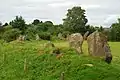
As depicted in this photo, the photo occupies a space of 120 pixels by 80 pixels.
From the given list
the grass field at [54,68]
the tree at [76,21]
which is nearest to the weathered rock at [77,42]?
the grass field at [54,68]

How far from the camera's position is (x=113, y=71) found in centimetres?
1948

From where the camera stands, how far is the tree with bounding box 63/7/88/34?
72.3 meters

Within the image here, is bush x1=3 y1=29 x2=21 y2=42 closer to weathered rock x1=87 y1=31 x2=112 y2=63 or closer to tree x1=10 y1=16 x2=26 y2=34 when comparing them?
tree x1=10 y1=16 x2=26 y2=34

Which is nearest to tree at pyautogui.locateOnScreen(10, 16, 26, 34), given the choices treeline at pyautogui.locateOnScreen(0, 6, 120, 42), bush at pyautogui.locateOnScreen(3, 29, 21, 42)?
treeline at pyautogui.locateOnScreen(0, 6, 120, 42)

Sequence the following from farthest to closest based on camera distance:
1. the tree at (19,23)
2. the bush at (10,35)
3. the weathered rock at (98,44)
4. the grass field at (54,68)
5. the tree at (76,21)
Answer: the tree at (76,21), the tree at (19,23), the bush at (10,35), the weathered rock at (98,44), the grass field at (54,68)

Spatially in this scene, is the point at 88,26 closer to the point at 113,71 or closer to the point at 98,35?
the point at 98,35

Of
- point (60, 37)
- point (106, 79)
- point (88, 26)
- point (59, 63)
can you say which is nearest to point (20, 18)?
point (60, 37)

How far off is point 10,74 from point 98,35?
821cm

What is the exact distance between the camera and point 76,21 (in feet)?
238

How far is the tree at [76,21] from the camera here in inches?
2847

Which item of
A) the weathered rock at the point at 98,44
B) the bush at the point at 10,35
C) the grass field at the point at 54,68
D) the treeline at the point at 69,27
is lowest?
the grass field at the point at 54,68

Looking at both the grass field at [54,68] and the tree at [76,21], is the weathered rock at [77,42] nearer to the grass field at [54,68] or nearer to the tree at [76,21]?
the grass field at [54,68]

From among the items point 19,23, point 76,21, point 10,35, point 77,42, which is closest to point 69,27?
point 76,21

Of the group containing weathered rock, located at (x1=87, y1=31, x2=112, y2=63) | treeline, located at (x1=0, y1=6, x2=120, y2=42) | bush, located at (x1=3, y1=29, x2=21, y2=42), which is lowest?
weathered rock, located at (x1=87, y1=31, x2=112, y2=63)
